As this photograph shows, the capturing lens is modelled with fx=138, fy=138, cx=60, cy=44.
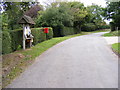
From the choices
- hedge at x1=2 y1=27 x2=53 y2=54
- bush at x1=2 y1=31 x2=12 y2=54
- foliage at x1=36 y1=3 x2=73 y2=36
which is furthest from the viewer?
foliage at x1=36 y1=3 x2=73 y2=36

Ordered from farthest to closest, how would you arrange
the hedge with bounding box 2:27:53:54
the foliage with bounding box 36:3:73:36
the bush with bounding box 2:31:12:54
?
the foliage with bounding box 36:3:73:36
the hedge with bounding box 2:27:53:54
the bush with bounding box 2:31:12:54

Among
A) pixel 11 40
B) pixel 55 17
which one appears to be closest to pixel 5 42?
pixel 11 40

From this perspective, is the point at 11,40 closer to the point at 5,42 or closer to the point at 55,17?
the point at 5,42

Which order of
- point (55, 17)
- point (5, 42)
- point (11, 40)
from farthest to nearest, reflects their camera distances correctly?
point (55, 17), point (11, 40), point (5, 42)

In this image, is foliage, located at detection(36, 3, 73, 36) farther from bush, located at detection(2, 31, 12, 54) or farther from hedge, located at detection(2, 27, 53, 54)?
bush, located at detection(2, 31, 12, 54)

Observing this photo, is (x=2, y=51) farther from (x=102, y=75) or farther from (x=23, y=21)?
(x=102, y=75)

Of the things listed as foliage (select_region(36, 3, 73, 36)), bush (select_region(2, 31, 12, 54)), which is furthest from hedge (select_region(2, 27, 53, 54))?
foliage (select_region(36, 3, 73, 36))

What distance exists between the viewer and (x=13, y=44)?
9.13m

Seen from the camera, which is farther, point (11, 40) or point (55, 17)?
point (55, 17)

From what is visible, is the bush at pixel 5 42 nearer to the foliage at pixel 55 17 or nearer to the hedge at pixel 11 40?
the hedge at pixel 11 40

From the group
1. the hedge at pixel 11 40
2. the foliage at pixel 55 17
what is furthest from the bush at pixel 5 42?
the foliage at pixel 55 17

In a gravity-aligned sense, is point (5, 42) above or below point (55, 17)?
below

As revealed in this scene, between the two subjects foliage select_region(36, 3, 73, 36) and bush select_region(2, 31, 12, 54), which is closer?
bush select_region(2, 31, 12, 54)

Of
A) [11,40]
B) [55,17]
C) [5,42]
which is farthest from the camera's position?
[55,17]
